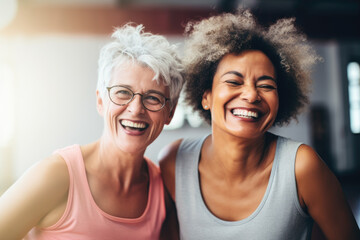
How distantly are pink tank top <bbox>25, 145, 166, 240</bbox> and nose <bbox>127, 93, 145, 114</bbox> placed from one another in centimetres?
34

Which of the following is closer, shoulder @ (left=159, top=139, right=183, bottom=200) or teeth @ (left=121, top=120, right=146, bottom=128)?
teeth @ (left=121, top=120, right=146, bottom=128)

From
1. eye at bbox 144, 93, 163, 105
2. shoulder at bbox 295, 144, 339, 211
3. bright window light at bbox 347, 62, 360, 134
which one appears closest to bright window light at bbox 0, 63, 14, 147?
eye at bbox 144, 93, 163, 105

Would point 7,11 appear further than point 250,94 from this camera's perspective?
Yes

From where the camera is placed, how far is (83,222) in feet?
4.50

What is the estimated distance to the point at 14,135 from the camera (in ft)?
21.8

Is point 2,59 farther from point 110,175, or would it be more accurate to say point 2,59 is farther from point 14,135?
point 110,175

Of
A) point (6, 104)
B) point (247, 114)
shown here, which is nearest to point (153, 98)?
point (247, 114)

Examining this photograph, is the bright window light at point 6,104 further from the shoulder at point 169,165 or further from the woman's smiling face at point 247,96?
the woman's smiling face at point 247,96

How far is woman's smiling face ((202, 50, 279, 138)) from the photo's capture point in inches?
56.6

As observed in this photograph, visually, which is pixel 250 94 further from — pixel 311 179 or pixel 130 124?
pixel 130 124

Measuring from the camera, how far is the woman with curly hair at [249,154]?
1.41 meters

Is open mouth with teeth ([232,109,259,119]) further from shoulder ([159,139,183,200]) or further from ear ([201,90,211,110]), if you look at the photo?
shoulder ([159,139,183,200])

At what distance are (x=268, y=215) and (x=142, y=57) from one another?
3.06 ft

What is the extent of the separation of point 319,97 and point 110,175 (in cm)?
727
